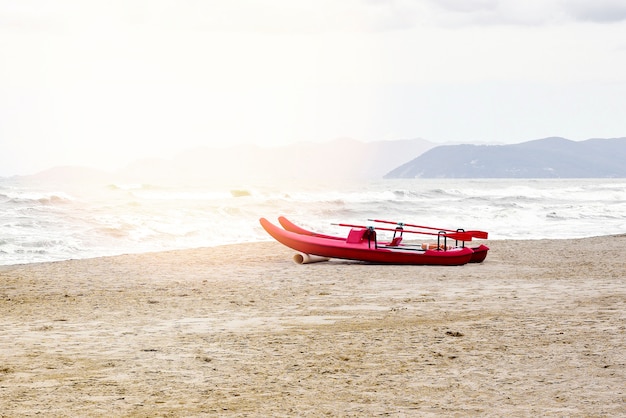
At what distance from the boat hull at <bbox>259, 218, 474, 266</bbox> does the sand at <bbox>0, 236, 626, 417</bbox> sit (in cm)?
94

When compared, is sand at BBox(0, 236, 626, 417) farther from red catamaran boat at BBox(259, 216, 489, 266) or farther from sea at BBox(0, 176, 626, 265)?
sea at BBox(0, 176, 626, 265)

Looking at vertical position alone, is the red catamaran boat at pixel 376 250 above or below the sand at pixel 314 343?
above

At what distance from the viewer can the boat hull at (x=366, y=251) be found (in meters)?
14.4

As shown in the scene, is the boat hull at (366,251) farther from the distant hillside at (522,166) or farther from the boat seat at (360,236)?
the distant hillside at (522,166)

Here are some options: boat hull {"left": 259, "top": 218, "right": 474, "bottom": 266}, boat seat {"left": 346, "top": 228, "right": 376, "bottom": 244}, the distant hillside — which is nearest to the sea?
boat hull {"left": 259, "top": 218, "right": 474, "bottom": 266}

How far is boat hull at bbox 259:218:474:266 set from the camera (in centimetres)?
1438

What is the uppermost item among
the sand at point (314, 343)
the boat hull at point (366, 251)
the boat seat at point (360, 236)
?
the boat seat at point (360, 236)

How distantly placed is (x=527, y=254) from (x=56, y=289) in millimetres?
9307

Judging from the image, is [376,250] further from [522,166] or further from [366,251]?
[522,166]

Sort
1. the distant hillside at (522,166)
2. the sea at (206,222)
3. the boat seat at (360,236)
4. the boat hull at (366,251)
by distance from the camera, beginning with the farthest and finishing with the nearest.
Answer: the distant hillside at (522,166) < the sea at (206,222) < the boat seat at (360,236) < the boat hull at (366,251)

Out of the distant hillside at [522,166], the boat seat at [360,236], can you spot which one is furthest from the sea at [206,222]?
the distant hillside at [522,166]

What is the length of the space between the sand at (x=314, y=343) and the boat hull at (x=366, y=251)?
935 millimetres

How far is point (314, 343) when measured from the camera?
7.52 metres

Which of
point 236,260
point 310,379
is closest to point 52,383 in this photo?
point 310,379
